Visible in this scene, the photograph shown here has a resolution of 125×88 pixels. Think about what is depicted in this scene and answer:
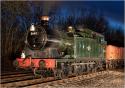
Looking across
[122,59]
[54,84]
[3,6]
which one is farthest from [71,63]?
[122,59]

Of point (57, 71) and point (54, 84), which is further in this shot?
point (57, 71)

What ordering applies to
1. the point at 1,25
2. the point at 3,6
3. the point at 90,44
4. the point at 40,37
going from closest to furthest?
the point at 40,37
the point at 90,44
the point at 3,6
the point at 1,25

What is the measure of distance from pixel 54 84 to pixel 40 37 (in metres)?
3.18

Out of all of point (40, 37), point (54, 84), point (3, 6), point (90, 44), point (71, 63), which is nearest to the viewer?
point (54, 84)

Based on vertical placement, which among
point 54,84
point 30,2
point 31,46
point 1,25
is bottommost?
point 54,84

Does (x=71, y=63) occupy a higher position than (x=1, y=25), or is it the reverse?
(x=1, y=25)

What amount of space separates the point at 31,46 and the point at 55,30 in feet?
5.61

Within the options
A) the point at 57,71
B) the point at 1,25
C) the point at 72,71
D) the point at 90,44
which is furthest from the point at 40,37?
the point at 1,25

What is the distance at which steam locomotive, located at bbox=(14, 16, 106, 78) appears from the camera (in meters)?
16.3

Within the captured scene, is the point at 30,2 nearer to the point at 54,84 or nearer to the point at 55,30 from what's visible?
the point at 55,30

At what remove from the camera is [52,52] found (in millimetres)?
16672

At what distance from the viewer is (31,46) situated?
54.7 feet

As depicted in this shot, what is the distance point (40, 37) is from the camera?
16.3 m

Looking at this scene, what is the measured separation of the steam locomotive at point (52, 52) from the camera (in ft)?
53.4
